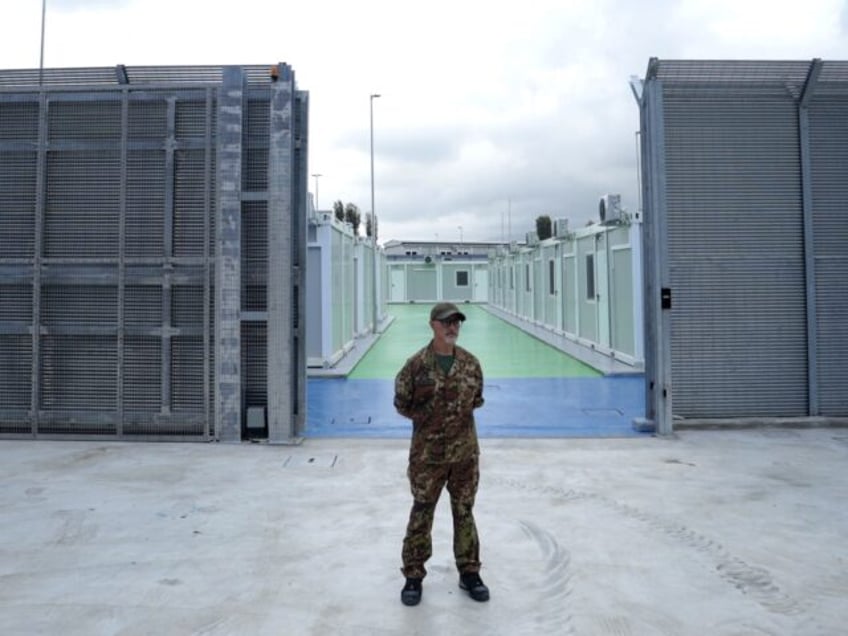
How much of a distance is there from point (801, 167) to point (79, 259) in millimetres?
8603

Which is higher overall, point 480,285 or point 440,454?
point 480,285

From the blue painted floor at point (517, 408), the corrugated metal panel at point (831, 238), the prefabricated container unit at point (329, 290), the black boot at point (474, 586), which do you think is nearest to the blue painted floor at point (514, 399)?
the blue painted floor at point (517, 408)

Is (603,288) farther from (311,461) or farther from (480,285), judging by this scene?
(480,285)

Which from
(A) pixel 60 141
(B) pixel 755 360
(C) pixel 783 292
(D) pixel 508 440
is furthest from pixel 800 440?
(A) pixel 60 141

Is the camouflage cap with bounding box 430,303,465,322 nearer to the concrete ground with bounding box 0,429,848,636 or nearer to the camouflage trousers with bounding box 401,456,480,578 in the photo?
the camouflage trousers with bounding box 401,456,480,578

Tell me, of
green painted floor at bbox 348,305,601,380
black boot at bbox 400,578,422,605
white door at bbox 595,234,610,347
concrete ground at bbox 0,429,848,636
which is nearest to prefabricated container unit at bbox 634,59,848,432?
concrete ground at bbox 0,429,848,636

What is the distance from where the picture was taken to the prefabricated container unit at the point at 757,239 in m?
8.16

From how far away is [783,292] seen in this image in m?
8.23

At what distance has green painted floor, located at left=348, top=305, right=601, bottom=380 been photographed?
43.8 feet

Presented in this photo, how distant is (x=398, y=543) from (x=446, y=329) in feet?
5.42

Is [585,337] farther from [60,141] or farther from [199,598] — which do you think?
[199,598]

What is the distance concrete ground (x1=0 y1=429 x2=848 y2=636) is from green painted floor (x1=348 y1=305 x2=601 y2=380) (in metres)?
6.30

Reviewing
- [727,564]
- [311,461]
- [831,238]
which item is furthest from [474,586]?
[831,238]

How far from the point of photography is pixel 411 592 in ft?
11.6
